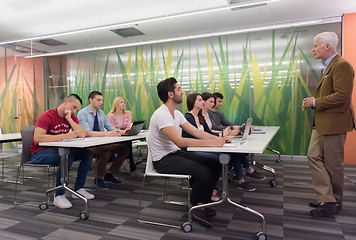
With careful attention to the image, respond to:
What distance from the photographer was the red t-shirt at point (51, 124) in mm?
2804

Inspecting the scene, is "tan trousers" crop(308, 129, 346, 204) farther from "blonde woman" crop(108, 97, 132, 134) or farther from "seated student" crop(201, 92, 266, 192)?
"blonde woman" crop(108, 97, 132, 134)

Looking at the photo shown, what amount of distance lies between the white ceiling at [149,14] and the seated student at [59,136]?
2.39 m

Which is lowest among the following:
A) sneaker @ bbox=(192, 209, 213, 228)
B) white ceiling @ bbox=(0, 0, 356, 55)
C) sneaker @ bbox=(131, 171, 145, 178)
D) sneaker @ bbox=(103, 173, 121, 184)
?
sneaker @ bbox=(131, 171, 145, 178)

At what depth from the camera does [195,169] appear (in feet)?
7.23

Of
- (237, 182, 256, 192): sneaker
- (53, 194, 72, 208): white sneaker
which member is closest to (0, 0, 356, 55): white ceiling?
(237, 182, 256, 192): sneaker

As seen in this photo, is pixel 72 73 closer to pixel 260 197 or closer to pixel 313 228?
pixel 260 197

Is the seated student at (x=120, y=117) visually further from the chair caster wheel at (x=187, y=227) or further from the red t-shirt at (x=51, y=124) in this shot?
the chair caster wheel at (x=187, y=227)

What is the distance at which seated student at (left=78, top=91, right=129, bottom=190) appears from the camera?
11.6 feet

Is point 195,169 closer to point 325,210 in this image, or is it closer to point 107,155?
point 325,210

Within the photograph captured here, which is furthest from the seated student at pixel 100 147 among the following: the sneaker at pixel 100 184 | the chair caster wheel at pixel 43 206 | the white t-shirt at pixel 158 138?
the white t-shirt at pixel 158 138

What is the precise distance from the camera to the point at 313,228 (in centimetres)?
225

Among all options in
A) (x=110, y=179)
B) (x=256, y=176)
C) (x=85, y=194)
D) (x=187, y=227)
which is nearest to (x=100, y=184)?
(x=110, y=179)

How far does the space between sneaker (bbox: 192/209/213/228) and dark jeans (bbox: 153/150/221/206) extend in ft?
0.25

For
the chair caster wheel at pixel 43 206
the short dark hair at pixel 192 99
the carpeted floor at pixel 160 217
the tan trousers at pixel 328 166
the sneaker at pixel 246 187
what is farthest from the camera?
the sneaker at pixel 246 187
